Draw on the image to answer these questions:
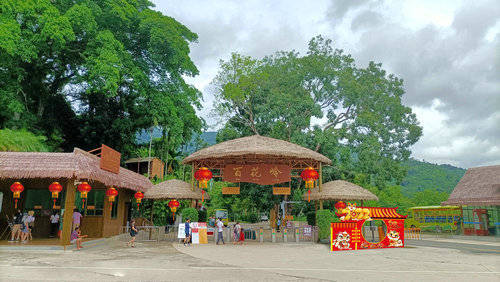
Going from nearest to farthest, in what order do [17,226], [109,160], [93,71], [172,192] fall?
[17,226], [109,160], [172,192], [93,71]

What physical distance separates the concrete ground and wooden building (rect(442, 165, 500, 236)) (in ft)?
34.1

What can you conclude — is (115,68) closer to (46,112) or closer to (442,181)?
(46,112)

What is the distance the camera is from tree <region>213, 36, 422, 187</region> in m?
22.9

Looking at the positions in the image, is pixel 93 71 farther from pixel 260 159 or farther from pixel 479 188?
pixel 479 188

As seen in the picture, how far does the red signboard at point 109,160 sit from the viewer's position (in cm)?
1426

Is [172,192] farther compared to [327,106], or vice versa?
[327,106]

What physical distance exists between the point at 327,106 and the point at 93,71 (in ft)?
57.7

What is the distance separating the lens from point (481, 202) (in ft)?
64.4

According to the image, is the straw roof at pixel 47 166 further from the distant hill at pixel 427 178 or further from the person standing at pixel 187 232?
the distant hill at pixel 427 178

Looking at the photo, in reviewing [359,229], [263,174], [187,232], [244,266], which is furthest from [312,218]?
[244,266]

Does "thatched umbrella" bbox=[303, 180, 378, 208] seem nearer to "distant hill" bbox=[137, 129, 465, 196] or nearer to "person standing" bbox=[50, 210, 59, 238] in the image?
"person standing" bbox=[50, 210, 59, 238]

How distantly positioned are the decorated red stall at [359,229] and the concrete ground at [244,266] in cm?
112

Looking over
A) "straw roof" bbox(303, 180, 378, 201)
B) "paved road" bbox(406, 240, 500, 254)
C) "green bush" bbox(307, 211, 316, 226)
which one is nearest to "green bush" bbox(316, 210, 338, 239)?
"straw roof" bbox(303, 180, 378, 201)

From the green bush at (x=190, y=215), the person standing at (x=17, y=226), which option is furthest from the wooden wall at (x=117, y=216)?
the green bush at (x=190, y=215)
